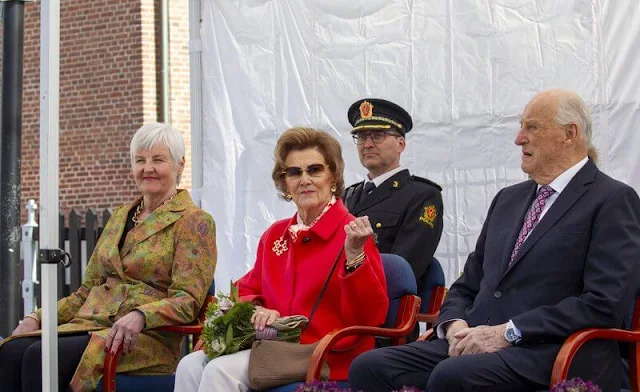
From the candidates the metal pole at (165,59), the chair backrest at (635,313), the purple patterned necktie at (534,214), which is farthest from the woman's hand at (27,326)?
the metal pole at (165,59)

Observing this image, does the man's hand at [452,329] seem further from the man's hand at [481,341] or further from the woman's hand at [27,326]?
the woman's hand at [27,326]

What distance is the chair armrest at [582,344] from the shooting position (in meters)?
3.95

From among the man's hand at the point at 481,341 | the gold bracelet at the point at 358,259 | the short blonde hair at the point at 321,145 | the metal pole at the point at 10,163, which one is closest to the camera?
the man's hand at the point at 481,341

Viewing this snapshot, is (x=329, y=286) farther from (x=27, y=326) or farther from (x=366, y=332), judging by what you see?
(x=27, y=326)

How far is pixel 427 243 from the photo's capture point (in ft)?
18.7

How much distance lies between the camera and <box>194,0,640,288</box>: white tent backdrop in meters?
5.88

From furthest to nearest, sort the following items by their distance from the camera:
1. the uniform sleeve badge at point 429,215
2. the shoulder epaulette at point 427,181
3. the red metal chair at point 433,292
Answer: the shoulder epaulette at point 427,181, the uniform sleeve badge at point 429,215, the red metal chair at point 433,292

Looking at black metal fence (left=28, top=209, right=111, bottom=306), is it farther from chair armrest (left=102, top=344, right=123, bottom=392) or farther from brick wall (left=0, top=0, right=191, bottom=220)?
chair armrest (left=102, top=344, right=123, bottom=392)

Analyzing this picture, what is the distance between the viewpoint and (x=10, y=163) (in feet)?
26.6

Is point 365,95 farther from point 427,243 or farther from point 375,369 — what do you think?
point 375,369

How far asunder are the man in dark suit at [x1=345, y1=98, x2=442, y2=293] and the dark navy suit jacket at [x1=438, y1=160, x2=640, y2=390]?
3.94 feet

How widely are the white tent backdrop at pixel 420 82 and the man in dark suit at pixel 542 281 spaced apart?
59.8 inches

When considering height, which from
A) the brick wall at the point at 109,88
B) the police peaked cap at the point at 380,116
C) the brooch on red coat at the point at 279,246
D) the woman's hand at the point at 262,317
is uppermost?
the brick wall at the point at 109,88

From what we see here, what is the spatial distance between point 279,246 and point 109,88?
443 inches
